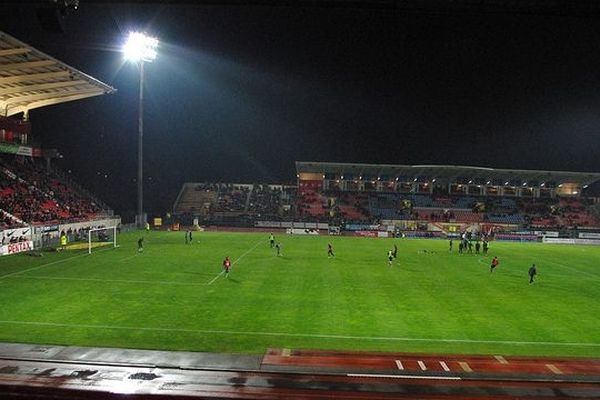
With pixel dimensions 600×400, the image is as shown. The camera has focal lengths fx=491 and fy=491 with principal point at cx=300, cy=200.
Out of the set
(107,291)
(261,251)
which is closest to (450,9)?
(107,291)

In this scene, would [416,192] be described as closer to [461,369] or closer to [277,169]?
[277,169]

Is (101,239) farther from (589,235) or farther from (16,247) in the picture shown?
(589,235)

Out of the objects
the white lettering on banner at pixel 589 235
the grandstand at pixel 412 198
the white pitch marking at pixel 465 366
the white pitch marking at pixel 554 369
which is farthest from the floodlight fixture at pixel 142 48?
the white lettering on banner at pixel 589 235

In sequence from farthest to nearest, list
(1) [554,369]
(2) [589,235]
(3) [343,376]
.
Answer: (2) [589,235] < (1) [554,369] < (3) [343,376]

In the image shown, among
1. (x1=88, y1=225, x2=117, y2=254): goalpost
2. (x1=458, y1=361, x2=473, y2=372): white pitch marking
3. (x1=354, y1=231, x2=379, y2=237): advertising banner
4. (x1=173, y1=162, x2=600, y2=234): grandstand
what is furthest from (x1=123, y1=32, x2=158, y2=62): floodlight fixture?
(x1=458, y1=361, x2=473, y2=372): white pitch marking

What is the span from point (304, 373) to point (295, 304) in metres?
10.4

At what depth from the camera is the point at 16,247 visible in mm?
37375

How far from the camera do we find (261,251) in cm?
4244

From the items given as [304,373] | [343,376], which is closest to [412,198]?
[343,376]

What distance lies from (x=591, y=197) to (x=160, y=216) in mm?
72669

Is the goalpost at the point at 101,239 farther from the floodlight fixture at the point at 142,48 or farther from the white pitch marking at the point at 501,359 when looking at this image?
the white pitch marking at the point at 501,359

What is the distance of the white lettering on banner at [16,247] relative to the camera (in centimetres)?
3579

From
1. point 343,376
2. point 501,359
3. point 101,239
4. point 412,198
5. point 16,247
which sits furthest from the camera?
point 412,198

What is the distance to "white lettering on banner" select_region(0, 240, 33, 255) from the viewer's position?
3579 cm
